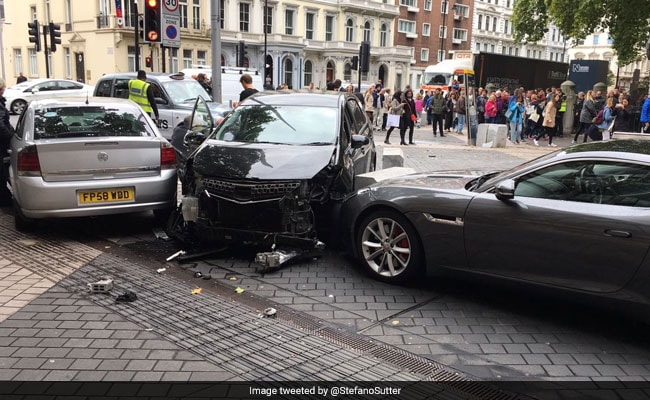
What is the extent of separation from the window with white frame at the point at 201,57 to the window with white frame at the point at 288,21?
31.0ft

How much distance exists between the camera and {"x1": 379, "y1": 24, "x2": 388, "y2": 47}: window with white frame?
209 ft

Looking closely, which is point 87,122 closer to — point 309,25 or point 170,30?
point 170,30

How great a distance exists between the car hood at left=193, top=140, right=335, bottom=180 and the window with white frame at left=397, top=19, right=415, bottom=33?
208ft

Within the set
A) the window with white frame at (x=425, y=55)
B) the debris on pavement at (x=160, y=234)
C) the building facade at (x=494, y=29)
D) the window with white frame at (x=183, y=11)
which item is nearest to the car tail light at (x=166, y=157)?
the debris on pavement at (x=160, y=234)

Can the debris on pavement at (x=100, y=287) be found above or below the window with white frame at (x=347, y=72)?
below

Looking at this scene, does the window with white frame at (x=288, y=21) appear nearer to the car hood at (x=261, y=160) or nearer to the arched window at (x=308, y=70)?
the arched window at (x=308, y=70)

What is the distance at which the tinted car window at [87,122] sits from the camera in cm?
654

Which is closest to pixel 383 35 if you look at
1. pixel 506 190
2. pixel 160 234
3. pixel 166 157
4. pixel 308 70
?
pixel 308 70

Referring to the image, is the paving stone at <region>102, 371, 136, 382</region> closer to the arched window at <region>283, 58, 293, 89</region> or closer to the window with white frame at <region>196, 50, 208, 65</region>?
the window with white frame at <region>196, 50, 208, 65</region>

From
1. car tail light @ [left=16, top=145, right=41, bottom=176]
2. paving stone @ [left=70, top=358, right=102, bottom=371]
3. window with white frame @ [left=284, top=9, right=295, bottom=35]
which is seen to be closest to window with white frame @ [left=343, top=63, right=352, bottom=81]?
window with white frame @ [left=284, top=9, right=295, bottom=35]

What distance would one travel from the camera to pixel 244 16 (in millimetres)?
48500

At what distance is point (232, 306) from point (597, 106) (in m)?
17.0

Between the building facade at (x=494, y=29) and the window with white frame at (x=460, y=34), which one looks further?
the building facade at (x=494, y=29)

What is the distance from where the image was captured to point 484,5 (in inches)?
3049
